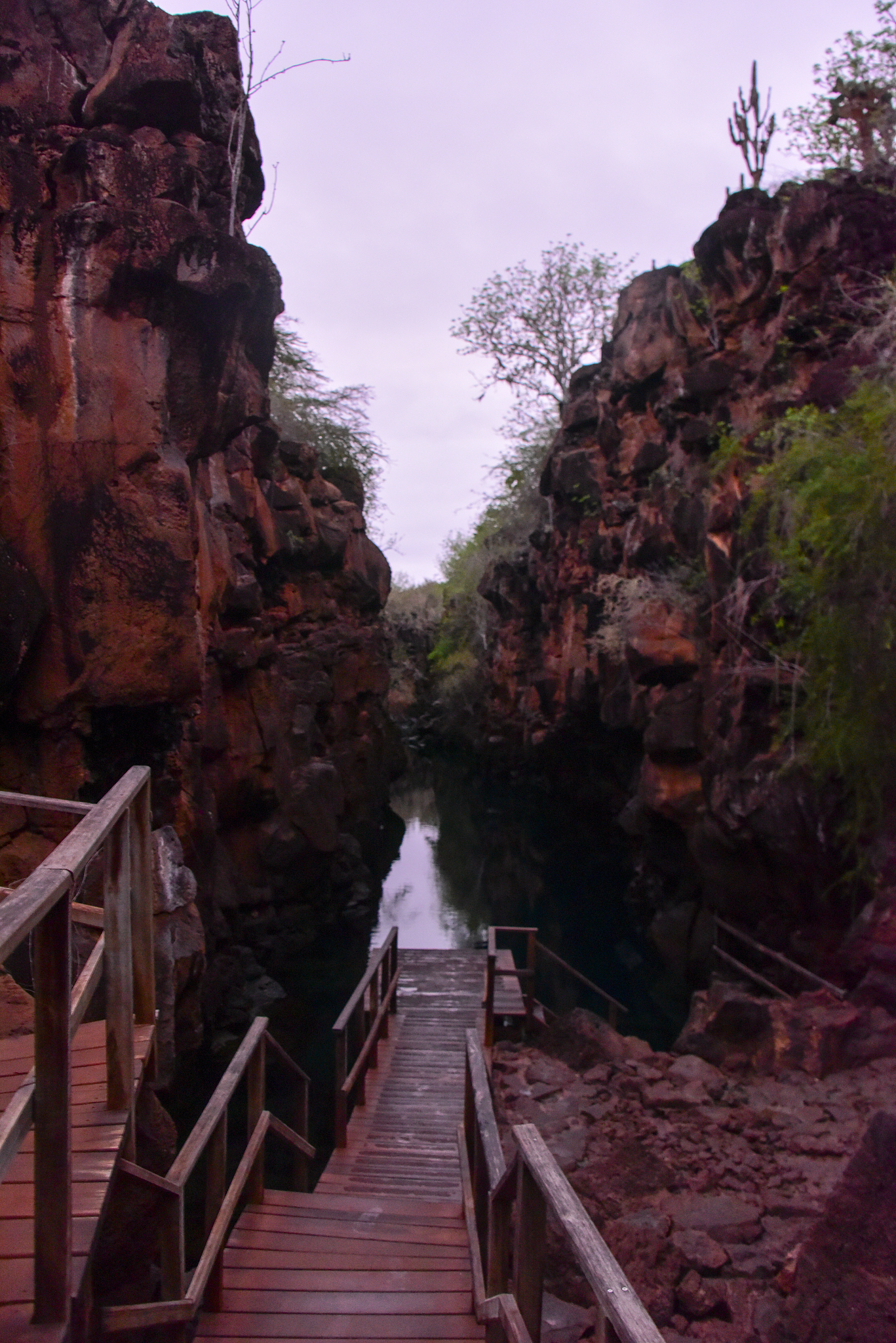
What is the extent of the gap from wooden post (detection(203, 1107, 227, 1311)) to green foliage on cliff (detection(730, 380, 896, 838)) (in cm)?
743

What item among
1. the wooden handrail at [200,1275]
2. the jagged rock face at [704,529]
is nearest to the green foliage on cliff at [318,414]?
the jagged rock face at [704,529]

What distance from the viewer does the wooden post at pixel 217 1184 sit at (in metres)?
3.53

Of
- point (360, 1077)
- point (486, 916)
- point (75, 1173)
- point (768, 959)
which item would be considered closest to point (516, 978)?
point (768, 959)

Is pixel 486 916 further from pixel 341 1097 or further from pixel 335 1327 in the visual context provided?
pixel 335 1327

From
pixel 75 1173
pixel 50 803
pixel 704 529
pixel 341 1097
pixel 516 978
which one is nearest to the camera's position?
pixel 75 1173

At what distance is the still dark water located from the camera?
552 inches

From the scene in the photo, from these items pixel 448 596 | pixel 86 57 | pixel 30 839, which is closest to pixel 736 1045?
pixel 30 839

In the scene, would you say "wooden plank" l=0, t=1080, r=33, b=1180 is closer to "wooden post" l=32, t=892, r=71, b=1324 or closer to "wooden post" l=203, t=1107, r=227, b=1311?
"wooden post" l=32, t=892, r=71, b=1324

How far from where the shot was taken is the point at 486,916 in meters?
24.0

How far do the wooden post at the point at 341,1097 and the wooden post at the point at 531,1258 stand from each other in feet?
17.7

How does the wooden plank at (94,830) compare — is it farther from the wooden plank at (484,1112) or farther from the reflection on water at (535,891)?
the reflection on water at (535,891)

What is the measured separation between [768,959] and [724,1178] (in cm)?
565

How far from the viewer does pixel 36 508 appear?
7500mm

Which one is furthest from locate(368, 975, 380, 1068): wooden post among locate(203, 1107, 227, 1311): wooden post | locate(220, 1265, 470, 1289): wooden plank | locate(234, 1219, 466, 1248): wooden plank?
locate(203, 1107, 227, 1311): wooden post
